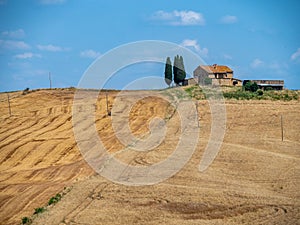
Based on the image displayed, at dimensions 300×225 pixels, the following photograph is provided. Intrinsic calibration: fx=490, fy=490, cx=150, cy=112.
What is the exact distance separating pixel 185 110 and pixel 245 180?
2177cm

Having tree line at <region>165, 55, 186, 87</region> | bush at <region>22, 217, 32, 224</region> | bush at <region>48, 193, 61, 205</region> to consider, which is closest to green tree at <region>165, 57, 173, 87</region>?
tree line at <region>165, 55, 186, 87</region>

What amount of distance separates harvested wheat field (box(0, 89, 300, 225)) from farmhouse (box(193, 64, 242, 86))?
23.2 metres

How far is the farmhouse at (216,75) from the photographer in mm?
64625

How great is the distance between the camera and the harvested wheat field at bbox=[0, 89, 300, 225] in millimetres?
15086

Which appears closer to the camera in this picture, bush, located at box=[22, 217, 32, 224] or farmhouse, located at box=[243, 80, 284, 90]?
bush, located at box=[22, 217, 32, 224]

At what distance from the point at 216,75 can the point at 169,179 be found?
48387mm

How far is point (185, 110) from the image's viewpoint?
131 ft

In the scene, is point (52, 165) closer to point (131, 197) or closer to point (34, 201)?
point (34, 201)

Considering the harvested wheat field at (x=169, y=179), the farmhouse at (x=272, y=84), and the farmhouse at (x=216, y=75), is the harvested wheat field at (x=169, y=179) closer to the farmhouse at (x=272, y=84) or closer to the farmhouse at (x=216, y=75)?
the farmhouse at (x=272, y=84)

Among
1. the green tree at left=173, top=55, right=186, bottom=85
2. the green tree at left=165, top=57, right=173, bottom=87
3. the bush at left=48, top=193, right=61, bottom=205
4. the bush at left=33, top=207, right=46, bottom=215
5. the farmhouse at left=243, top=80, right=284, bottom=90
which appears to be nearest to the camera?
the bush at left=33, top=207, right=46, bottom=215

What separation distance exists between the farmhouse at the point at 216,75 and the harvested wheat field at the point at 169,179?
23239 millimetres

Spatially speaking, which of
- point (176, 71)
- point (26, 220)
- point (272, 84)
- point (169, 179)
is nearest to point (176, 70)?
point (176, 71)

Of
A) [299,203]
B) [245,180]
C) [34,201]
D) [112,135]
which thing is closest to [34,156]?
[112,135]

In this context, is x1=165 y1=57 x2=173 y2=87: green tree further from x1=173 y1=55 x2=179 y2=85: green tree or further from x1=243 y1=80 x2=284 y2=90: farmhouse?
x1=243 y1=80 x2=284 y2=90: farmhouse
